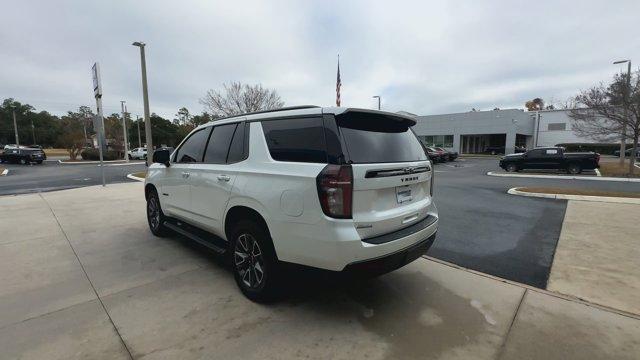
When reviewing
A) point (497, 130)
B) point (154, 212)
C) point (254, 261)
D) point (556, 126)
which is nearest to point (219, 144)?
point (254, 261)

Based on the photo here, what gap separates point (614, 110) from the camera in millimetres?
15586

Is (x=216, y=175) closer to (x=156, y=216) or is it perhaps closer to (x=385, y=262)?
(x=385, y=262)

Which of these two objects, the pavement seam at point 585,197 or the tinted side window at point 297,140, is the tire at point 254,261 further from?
the pavement seam at point 585,197

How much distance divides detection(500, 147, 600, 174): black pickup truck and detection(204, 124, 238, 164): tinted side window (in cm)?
2047

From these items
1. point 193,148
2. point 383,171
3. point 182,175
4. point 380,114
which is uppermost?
point 380,114

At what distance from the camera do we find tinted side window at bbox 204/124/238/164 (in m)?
3.84

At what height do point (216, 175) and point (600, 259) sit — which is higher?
point (216, 175)

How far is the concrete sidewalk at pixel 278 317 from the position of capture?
2.59m

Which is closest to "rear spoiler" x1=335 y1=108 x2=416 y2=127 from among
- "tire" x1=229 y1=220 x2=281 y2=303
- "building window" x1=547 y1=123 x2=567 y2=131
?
"tire" x1=229 y1=220 x2=281 y2=303

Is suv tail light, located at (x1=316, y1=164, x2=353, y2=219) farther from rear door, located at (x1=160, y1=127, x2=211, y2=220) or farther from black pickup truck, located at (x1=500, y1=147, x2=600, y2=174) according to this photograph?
black pickup truck, located at (x1=500, y1=147, x2=600, y2=174)

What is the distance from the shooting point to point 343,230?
261cm

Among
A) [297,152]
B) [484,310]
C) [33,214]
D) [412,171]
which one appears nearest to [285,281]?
[297,152]

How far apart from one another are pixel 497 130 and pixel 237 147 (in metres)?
47.2

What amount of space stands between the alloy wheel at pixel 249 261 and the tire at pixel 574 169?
20896 millimetres
